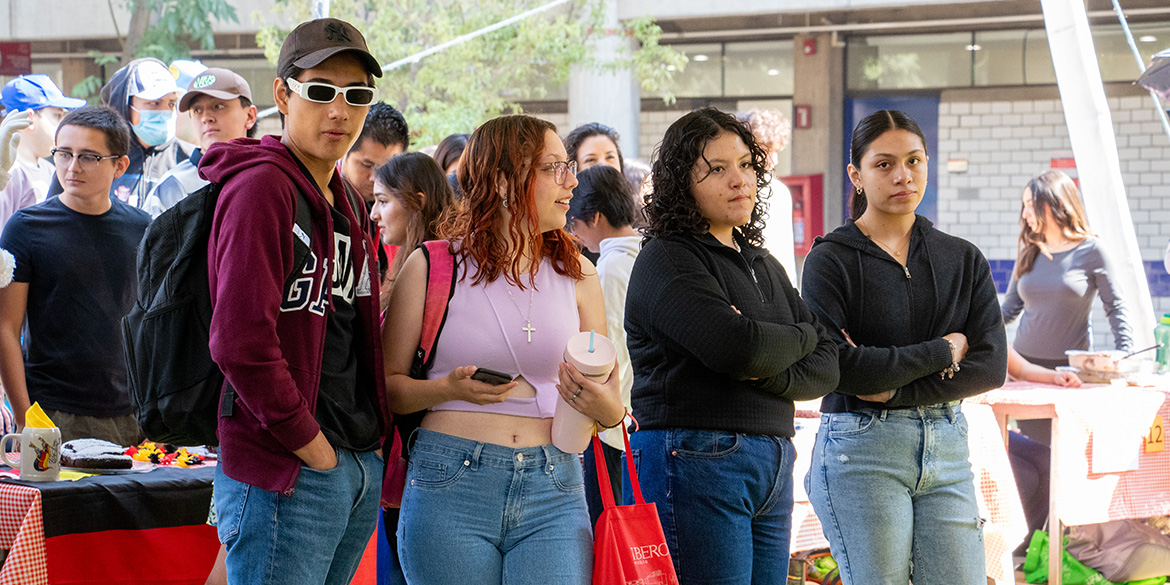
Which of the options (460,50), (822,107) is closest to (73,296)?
(460,50)

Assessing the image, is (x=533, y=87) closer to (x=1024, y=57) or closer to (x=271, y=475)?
(x=1024, y=57)

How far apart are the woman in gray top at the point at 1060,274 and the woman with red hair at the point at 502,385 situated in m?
3.76

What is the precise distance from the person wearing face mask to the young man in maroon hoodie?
3097 millimetres

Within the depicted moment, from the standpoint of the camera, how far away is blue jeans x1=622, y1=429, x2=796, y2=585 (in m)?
2.30

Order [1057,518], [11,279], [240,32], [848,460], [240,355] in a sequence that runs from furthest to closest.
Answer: [240,32] < [1057,518] < [11,279] < [848,460] < [240,355]

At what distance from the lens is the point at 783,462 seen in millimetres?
2391

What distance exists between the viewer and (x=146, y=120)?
4812mm

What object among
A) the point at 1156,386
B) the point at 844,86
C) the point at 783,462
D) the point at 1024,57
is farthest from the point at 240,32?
the point at 783,462

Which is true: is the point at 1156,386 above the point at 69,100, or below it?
below

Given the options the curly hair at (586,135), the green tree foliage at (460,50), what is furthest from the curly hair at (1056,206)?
the green tree foliage at (460,50)

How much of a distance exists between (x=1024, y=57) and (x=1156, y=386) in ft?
24.6

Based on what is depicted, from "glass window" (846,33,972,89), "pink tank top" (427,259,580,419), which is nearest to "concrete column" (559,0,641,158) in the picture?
"glass window" (846,33,972,89)

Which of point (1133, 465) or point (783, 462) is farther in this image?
point (1133, 465)

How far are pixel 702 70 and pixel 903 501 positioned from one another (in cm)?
1028
